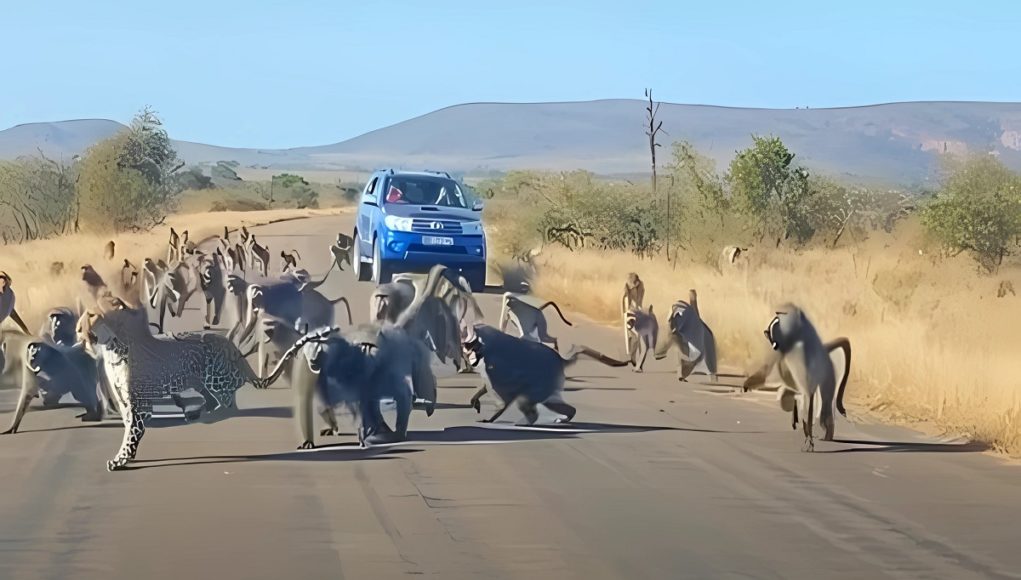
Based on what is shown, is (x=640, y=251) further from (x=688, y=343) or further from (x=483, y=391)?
(x=483, y=391)

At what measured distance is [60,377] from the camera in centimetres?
1289

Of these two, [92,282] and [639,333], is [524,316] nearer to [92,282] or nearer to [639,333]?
[639,333]

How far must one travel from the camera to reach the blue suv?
92.8 ft

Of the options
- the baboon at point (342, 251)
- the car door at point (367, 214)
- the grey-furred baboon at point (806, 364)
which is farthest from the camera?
the baboon at point (342, 251)

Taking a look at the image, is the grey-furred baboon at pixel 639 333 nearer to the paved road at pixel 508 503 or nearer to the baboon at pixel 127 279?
the paved road at pixel 508 503

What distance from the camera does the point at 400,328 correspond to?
12.8 m

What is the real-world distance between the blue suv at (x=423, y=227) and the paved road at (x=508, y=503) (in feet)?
47.6

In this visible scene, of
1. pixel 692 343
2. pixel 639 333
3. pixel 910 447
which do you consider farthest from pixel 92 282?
pixel 910 447

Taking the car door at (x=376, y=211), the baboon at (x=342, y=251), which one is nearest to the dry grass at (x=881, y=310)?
the car door at (x=376, y=211)

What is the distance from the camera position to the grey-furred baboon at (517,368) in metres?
12.8

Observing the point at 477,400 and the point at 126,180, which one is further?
the point at 126,180

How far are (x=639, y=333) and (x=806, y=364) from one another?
5412 mm

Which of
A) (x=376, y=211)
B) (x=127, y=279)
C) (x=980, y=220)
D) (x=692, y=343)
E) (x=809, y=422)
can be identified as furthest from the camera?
(x=980, y=220)

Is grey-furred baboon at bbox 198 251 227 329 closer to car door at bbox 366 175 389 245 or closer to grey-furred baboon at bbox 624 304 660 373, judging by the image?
grey-furred baboon at bbox 624 304 660 373
